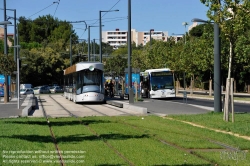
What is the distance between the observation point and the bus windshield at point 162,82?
44812 mm

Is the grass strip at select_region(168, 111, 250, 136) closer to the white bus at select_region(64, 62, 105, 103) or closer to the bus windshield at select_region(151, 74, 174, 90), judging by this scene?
the white bus at select_region(64, 62, 105, 103)

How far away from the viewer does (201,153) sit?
1075cm

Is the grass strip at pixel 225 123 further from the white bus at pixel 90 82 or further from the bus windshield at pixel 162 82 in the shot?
the bus windshield at pixel 162 82

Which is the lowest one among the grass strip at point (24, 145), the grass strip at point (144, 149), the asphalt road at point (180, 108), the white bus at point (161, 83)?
the asphalt road at point (180, 108)

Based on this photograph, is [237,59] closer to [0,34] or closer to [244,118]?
[244,118]

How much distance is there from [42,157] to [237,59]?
127 feet

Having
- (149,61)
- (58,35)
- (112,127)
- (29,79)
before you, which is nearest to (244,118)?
(112,127)

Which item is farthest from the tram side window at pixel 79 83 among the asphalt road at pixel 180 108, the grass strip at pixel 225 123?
the grass strip at pixel 225 123

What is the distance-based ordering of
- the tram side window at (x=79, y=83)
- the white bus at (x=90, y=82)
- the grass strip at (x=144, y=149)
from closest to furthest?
the grass strip at (x=144, y=149), the white bus at (x=90, y=82), the tram side window at (x=79, y=83)

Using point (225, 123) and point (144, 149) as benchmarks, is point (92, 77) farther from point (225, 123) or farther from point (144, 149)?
point (144, 149)

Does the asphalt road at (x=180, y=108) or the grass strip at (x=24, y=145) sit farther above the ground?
the grass strip at (x=24, y=145)

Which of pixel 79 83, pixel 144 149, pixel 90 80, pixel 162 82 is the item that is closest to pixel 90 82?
pixel 90 80

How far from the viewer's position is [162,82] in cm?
4522

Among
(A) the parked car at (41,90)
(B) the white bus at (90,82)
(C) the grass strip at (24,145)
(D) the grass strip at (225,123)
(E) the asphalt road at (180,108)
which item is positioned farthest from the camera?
(A) the parked car at (41,90)
